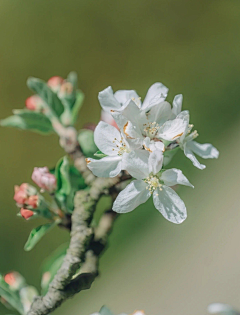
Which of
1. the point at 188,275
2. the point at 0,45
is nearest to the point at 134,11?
the point at 0,45

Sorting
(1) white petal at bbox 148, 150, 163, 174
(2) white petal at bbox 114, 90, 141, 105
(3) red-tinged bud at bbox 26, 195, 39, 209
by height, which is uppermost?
(2) white petal at bbox 114, 90, 141, 105

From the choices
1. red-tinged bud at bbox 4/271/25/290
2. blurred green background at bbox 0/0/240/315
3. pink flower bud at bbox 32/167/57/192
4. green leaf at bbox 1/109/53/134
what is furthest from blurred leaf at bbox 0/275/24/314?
blurred green background at bbox 0/0/240/315

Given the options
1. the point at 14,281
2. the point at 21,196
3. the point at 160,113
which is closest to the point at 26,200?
the point at 21,196

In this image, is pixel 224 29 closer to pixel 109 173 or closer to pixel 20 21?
pixel 20 21

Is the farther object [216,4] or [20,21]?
[216,4]

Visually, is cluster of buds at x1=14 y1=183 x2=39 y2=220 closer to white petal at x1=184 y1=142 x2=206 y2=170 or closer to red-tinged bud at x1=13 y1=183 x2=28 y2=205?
red-tinged bud at x1=13 y1=183 x2=28 y2=205
